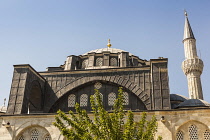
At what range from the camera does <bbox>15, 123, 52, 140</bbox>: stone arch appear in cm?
1270

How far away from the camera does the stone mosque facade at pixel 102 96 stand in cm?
1198

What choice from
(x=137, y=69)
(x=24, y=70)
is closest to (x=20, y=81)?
(x=24, y=70)

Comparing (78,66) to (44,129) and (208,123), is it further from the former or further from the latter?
(208,123)

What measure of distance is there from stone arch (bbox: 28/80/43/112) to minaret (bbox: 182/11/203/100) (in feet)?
37.1

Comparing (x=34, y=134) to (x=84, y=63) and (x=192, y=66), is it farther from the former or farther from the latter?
(x=192, y=66)

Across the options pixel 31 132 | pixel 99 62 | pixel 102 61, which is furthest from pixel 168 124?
pixel 99 62

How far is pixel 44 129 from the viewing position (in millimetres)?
12773

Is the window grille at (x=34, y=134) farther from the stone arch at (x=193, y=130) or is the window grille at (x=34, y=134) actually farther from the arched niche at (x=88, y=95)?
the stone arch at (x=193, y=130)

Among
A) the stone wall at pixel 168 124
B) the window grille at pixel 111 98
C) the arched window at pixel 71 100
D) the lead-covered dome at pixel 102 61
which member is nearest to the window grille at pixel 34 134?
the stone wall at pixel 168 124

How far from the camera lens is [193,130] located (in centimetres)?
1190

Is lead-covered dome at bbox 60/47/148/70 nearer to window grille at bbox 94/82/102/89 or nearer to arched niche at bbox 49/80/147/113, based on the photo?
window grille at bbox 94/82/102/89

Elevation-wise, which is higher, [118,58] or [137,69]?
[118,58]

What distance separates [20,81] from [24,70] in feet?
1.91

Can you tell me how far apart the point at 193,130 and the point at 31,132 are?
6.85 meters
